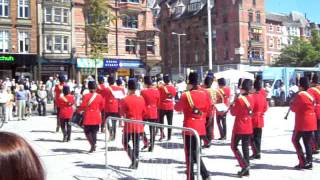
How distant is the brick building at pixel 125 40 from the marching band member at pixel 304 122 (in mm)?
40171

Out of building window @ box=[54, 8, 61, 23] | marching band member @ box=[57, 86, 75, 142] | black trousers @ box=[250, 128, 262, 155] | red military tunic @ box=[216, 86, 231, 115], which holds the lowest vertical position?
black trousers @ box=[250, 128, 262, 155]

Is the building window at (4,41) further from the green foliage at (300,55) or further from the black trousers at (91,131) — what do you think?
the green foliage at (300,55)

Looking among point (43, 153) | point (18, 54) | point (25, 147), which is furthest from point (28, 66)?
point (25, 147)

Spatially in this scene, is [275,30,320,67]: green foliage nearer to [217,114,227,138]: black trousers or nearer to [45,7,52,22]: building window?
[45,7,52,22]: building window

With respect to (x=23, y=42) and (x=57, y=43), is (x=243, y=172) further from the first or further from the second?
(x=57, y=43)

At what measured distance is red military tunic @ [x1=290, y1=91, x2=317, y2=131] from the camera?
32.6 feet

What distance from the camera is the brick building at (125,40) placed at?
5059 centimetres

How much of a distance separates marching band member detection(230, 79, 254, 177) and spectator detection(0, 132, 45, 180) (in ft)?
25.1

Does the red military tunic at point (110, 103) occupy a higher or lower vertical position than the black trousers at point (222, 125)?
higher

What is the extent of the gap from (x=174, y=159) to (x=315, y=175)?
8.80 feet

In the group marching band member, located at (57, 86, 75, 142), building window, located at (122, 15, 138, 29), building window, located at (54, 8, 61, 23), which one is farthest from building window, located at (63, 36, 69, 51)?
marching band member, located at (57, 86, 75, 142)

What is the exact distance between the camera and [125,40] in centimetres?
5428

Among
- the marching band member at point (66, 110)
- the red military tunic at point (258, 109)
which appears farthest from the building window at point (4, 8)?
the red military tunic at point (258, 109)

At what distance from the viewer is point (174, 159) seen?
9.38 m
